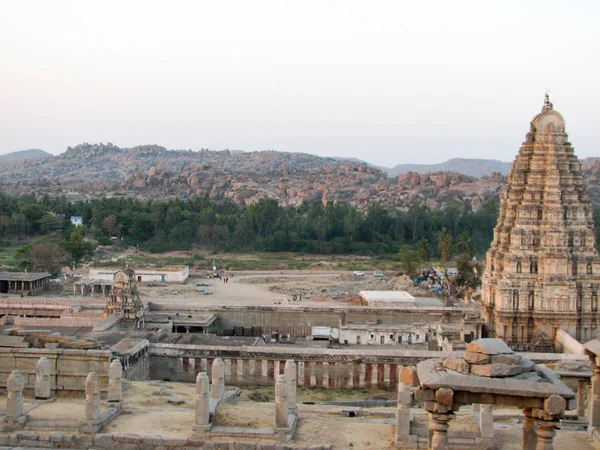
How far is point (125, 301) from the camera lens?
33.4 m

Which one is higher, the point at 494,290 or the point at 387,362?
the point at 494,290

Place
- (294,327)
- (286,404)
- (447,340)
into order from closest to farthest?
(286,404) < (447,340) < (294,327)

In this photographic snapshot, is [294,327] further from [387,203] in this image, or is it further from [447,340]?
[387,203]

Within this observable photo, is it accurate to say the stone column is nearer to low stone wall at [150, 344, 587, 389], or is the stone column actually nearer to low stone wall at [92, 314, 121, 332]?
low stone wall at [150, 344, 587, 389]

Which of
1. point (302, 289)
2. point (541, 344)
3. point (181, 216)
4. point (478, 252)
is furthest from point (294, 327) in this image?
point (181, 216)

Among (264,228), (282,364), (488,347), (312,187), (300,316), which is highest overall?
(312,187)

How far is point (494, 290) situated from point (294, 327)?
1021 cm

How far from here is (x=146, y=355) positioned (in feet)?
95.0

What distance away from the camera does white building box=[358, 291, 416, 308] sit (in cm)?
4038

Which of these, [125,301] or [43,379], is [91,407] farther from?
[125,301]

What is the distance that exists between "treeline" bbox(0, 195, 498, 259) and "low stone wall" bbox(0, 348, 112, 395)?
51.3m

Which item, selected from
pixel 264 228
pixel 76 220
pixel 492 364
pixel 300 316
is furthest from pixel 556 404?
pixel 76 220

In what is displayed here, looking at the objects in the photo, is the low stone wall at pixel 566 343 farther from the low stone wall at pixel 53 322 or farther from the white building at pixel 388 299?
the low stone wall at pixel 53 322

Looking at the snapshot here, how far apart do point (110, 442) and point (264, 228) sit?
61.3m
